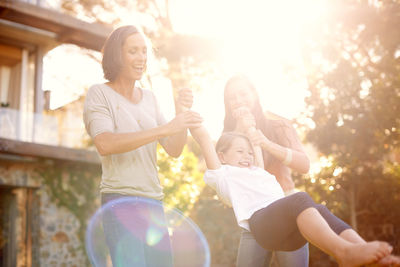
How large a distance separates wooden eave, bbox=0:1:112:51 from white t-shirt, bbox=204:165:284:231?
9.59 meters

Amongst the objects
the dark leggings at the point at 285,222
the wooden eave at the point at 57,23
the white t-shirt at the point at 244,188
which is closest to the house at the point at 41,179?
the wooden eave at the point at 57,23

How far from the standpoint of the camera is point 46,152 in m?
9.92

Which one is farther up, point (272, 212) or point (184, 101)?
point (184, 101)

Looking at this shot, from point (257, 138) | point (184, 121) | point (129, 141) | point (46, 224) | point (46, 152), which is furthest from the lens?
point (46, 224)

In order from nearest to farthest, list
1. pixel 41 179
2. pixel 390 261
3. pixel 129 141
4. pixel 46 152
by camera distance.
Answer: pixel 390 261
pixel 129 141
pixel 46 152
pixel 41 179

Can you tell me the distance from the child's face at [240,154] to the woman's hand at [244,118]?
78 millimetres

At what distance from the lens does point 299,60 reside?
11.0 metres

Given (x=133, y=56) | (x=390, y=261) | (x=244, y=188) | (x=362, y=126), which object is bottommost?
(x=390, y=261)

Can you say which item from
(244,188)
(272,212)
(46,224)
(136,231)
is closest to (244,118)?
(244,188)

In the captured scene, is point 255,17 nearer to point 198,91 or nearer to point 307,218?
point 198,91

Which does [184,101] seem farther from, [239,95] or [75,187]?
[75,187]

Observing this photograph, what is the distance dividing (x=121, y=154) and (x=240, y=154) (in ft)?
2.35

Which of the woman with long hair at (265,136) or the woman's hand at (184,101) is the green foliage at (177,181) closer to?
the woman with long hair at (265,136)

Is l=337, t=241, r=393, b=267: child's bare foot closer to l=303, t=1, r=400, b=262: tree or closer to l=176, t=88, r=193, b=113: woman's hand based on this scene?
l=176, t=88, r=193, b=113: woman's hand
